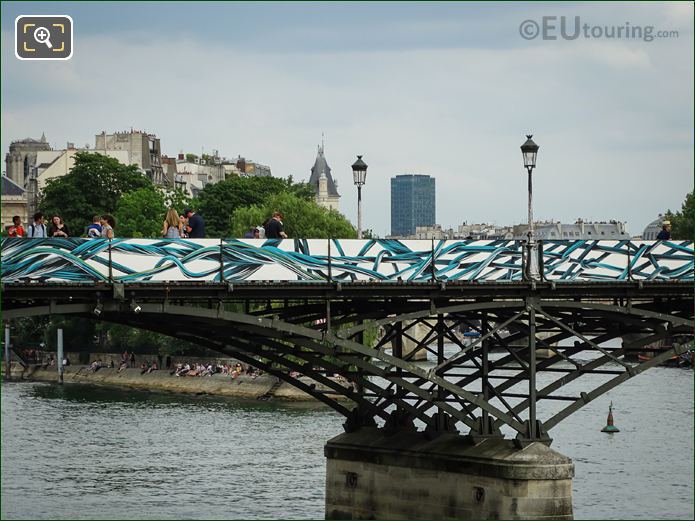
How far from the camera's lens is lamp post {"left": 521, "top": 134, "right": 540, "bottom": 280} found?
3838cm

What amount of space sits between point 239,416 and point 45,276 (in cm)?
4574

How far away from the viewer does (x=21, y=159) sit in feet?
600

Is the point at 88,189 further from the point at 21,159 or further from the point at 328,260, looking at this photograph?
the point at 328,260

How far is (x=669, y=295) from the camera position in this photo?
41.6 metres

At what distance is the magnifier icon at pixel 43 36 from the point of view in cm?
3624

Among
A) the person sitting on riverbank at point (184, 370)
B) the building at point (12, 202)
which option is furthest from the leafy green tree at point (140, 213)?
the building at point (12, 202)

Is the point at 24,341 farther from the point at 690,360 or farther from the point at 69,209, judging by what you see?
the point at 690,360

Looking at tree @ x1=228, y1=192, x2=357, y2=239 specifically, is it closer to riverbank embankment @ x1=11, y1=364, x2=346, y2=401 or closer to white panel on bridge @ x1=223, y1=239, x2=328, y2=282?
riverbank embankment @ x1=11, y1=364, x2=346, y2=401

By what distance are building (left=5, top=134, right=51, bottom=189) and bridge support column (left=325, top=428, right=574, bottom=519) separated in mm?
136901

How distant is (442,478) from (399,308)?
4.57 meters

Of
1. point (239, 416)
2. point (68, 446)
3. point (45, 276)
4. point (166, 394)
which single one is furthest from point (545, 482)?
point (166, 394)

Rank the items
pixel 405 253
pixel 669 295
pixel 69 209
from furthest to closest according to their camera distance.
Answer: pixel 69 209 → pixel 669 295 → pixel 405 253

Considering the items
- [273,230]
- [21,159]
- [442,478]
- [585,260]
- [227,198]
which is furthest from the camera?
[21,159]

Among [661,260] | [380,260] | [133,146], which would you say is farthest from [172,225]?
[133,146]
